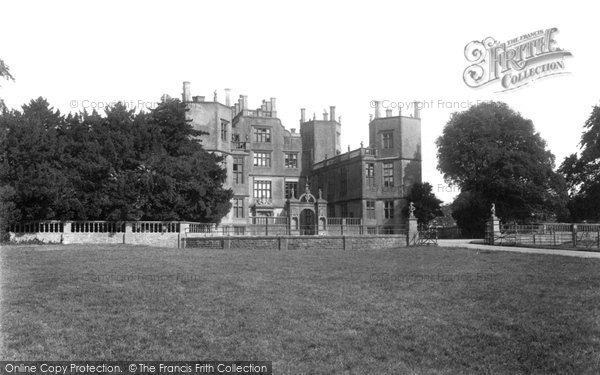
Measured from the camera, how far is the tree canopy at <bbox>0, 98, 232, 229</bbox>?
25.9m

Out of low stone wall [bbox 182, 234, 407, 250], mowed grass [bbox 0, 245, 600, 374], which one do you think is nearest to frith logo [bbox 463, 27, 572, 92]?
mowed grass [bbox 0, 245, 600, 374]

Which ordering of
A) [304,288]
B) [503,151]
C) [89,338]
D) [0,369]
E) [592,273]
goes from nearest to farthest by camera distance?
[0,369], [89,338], [304,288], [592,273], [503,151]

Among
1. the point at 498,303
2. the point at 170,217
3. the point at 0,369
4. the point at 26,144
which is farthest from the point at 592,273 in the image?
the point at 26,144

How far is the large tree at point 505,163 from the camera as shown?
4250 centimetres

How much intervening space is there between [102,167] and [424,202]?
2568 centimetres

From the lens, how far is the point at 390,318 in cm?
885

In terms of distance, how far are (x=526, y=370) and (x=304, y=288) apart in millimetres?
5377

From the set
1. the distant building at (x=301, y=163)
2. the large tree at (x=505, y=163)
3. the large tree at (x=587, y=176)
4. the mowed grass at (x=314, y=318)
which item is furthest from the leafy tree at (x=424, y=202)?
the mowed grass at (x=314, y=318)

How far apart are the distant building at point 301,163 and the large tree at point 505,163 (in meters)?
3.86

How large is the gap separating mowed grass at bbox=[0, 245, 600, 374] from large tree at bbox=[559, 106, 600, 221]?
35612 mm

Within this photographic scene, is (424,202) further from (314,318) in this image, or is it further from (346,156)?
(314,318)

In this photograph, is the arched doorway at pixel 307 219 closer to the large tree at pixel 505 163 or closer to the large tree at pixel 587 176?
the large tree at pixel 505 163

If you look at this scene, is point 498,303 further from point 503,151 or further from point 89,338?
point 503,151

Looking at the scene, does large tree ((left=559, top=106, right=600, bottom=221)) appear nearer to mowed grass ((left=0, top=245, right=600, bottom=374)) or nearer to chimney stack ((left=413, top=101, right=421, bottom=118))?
chimney stack ((left=413, top=101, right=421, bottom=118))
